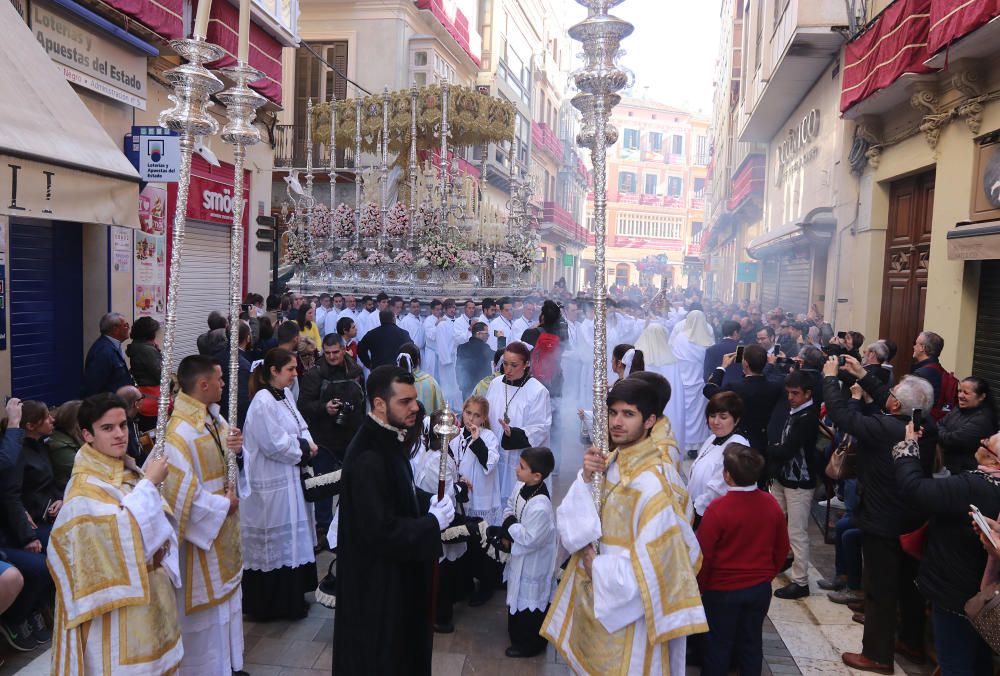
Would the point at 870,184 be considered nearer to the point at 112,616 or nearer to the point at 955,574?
the point at 955,574

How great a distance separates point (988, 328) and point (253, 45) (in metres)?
11.5

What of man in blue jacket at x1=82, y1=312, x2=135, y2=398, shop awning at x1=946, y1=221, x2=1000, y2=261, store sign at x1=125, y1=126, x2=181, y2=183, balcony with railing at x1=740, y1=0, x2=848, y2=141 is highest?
balcony with railing at x1=740, y1=0, x2=848, y2=141

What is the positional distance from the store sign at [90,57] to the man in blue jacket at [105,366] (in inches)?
116

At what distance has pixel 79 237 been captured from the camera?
912 cm

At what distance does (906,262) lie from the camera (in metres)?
10.8

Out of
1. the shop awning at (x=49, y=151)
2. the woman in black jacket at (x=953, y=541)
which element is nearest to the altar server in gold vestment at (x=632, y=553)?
the woman in black jacket at (x=953, y=541)

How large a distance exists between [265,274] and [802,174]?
11541mm

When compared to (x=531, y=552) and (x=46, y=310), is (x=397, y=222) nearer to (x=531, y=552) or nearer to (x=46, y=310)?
(x=46, y=310)

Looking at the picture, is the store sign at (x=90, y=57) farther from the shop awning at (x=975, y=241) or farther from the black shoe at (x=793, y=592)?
the shop awning at (x=975, y=241)

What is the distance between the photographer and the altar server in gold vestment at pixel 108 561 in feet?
9.95

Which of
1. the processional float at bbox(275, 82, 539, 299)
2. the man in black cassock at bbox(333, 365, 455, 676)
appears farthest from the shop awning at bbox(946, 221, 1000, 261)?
the processional float at bbox(275, 82, 539, 299)

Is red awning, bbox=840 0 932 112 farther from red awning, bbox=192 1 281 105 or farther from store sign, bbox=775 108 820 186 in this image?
red awning, bbox=192 1 281 105

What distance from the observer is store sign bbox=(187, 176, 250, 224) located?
12.1 m

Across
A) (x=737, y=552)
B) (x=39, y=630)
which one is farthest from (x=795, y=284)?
(x=39, y=630)
